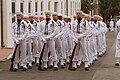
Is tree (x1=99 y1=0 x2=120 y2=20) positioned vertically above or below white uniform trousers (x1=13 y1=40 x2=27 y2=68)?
above

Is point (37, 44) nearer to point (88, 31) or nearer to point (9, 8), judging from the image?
point (88, 31)

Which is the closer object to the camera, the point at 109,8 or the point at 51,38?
the point at 51,38

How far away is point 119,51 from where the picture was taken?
53.9ft

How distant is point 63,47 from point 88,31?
1676 millimetres

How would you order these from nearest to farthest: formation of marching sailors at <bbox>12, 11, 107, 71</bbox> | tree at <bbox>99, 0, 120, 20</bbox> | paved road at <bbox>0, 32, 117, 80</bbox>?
1. paved road at <bbox>0, 32, 117, 80</bbox>
2. formation of marching sailors at <bbox>12, 11, 107, 71</bbox>
3. tree at <bbox>99, 0, 120, 20</bbox>

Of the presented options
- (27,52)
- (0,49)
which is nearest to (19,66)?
(27,52)

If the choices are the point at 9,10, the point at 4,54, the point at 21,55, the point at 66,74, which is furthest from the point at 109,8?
the point at 66,74

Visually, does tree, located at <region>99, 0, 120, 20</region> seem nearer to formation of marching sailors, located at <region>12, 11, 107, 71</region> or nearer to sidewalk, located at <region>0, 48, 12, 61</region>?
sidewalk, located at <region>0, 48, 12, 61</region>

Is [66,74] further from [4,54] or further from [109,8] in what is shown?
[109,8]

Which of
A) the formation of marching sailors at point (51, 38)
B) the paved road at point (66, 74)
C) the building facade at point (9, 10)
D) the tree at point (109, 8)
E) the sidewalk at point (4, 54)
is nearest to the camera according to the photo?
the paved road at point (66, 74)

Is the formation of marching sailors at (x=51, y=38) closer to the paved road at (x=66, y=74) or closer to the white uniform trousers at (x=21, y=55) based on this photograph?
the white uniform trousers at (x=21, y=55)

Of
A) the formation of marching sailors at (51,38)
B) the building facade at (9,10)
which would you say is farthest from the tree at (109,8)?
the formation of marching sailors at (51,38)

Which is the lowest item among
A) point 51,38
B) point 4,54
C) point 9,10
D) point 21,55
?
point 4,54

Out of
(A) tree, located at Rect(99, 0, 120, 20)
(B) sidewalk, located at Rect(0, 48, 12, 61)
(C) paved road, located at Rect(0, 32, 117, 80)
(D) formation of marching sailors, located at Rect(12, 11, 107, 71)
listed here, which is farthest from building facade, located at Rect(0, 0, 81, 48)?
(A) tree, located at Rect(99, 0, 120, 20)
